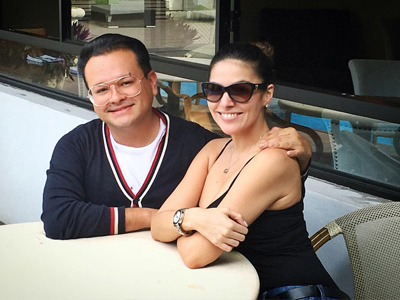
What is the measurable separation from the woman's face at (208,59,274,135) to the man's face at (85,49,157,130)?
1.34 ft

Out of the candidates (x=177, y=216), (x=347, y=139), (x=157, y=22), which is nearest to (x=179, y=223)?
(x=177, y=216)

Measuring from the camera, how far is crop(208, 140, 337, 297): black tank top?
221cm

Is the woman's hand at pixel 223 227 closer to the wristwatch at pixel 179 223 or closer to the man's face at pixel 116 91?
the wristwatch at pixel 179 223

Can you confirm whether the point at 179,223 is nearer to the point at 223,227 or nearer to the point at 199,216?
the point at 199,216

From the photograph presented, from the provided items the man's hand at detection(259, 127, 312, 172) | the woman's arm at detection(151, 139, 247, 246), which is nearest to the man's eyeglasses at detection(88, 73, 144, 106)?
the woman's arm at detection(151, 139, 247, 246)

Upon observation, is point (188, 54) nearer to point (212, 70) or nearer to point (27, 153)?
point (27, 153)

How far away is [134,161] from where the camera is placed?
8.66ft

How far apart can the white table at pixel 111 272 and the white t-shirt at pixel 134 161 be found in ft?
0.91

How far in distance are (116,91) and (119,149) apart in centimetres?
23

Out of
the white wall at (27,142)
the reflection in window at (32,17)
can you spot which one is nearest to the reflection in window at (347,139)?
the white wall at (27,142)

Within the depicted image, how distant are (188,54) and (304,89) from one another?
38.4 inches

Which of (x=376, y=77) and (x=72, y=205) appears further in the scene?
(x=376, y=77)

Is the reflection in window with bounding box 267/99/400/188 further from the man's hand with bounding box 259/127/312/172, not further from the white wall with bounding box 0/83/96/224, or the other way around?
the white wall with bounding box 0/83/96/224

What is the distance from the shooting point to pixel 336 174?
10.9 feet
